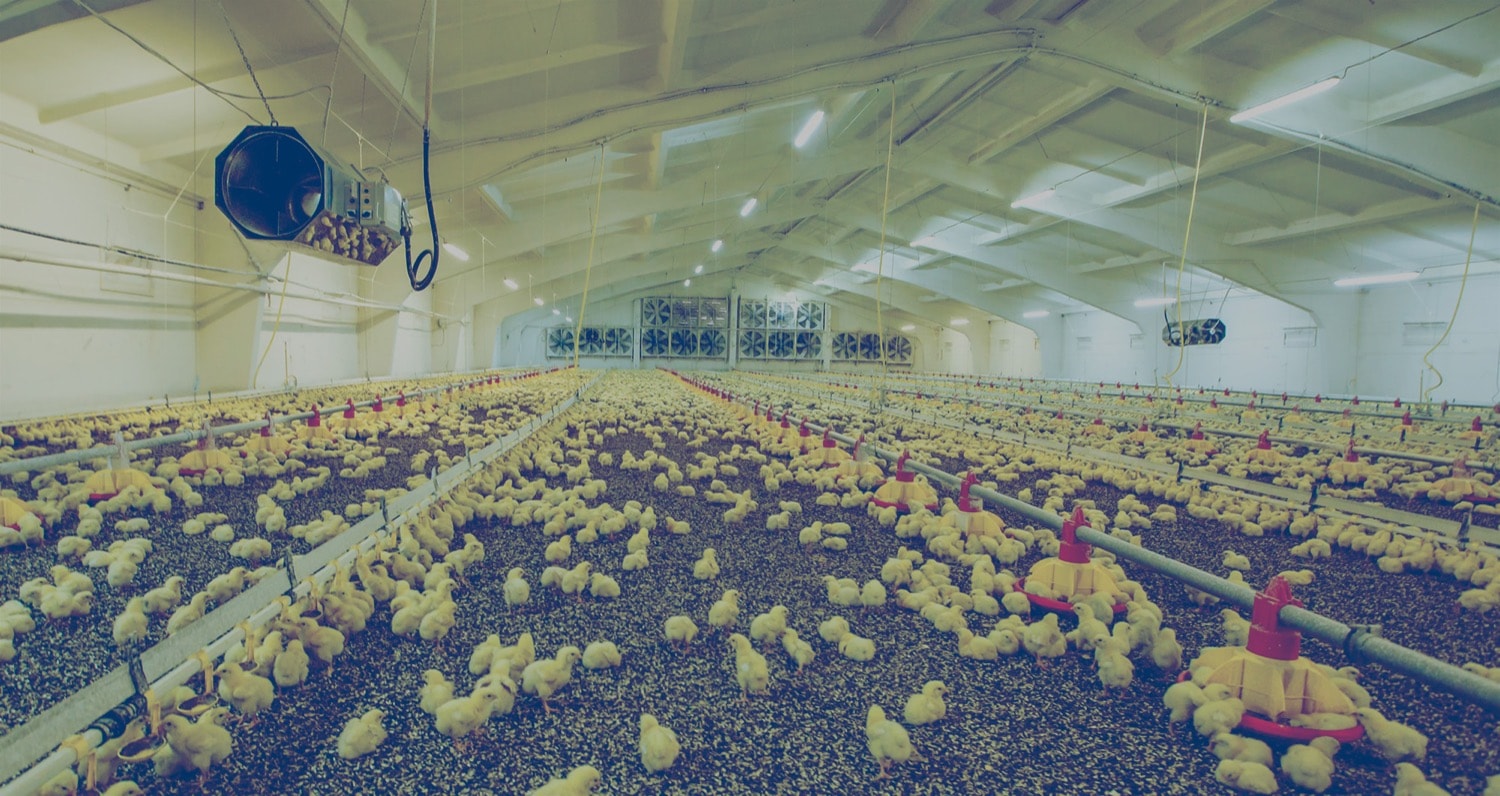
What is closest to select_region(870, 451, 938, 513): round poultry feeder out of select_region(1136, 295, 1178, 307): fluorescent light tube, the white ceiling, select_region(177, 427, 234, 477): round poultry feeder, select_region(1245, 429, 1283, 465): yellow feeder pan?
select_region(1245, 429, 1283, 465): yellow feeder pan

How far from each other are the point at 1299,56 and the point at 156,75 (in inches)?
438

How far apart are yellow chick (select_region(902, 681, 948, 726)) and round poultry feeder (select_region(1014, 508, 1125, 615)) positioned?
66cm

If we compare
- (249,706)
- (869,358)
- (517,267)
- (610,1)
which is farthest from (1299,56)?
(869,358)

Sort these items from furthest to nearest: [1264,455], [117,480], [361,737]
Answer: [1264,455] < [117,480] < [361,737]

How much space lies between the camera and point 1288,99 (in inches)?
231

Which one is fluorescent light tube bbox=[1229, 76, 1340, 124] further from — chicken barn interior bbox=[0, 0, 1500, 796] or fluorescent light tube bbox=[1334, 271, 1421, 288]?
fluorescent light tube bbox=[1334, 271, 1421, 288]

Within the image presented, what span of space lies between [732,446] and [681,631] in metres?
3.33

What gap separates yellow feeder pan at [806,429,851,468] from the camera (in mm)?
4012

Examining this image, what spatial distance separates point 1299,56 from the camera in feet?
Result: 22.2

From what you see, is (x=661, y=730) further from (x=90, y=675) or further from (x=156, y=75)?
(x=156, y=75)

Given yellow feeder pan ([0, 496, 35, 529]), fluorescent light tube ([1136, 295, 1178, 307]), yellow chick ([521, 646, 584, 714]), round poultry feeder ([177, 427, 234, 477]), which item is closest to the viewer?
yellow chick ([521, 646, 584, 714])

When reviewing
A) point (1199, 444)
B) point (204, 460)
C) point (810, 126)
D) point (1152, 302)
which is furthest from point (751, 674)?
point (1152, 302)

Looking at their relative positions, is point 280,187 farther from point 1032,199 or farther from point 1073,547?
point 1032,199

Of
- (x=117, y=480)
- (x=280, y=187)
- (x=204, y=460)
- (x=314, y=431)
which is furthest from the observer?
(x=314, y=431)
